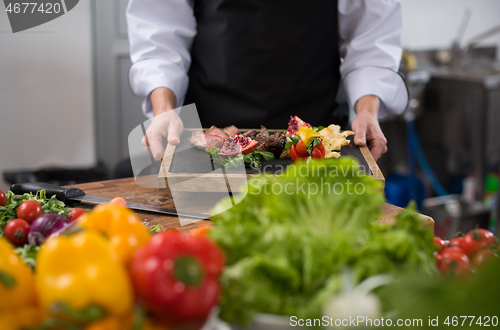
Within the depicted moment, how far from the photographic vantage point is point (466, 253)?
67 cm

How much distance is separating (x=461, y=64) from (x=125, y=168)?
3.24 meters

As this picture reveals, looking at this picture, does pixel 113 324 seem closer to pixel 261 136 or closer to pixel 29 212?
pixel 29 212

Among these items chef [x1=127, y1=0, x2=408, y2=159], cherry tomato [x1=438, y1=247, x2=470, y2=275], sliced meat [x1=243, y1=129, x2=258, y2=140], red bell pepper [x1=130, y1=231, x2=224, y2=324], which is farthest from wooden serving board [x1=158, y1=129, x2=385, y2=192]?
red bell pepper [x1=130, y1=231, x2=224, y2=324]

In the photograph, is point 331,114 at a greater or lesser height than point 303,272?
lesser

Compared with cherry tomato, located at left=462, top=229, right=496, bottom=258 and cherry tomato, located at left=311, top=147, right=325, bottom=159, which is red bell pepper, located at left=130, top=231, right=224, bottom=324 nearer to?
cherry tomato, located at left=462, top=229, right=496, bottom=258

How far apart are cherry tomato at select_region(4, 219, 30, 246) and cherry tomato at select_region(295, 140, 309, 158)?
34.5 inches

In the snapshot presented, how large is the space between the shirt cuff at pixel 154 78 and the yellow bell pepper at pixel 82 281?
131cm

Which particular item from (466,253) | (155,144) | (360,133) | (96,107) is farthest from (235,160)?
(96,107)

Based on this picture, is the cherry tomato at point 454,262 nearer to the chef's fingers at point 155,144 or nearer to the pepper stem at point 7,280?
the pepper stem at point 7,280

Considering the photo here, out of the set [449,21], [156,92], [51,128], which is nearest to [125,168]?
[51,128]

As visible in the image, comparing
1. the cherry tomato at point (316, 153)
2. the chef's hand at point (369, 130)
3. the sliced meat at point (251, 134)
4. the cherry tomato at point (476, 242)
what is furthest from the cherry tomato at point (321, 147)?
the cherry tomato at point (476, 242)

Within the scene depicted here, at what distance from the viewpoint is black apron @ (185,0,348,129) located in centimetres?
161

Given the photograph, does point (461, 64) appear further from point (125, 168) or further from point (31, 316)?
point (31, 316)

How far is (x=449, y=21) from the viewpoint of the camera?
417cm
